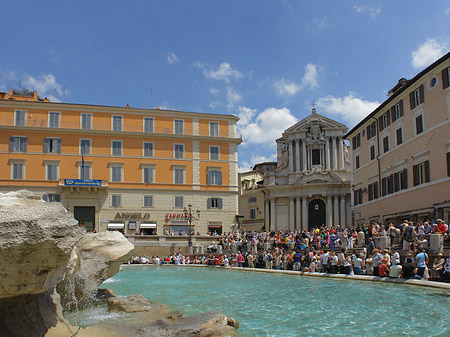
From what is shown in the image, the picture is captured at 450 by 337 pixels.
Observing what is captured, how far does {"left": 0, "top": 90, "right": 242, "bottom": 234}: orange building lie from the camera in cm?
4519

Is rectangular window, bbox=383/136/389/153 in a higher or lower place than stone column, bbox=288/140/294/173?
lower

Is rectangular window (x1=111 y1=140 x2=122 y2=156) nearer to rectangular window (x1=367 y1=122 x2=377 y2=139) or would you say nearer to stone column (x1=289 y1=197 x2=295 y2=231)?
stone column (x1=289 y1=197 x2=295 y2=231)

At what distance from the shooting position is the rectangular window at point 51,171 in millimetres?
45375

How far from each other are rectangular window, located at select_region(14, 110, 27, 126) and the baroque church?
90.0 feet

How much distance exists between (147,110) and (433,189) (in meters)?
31.5

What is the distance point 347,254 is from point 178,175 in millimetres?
27638

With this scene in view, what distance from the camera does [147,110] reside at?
159 ft

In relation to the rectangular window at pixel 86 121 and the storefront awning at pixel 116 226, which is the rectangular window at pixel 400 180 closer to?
the storefront awning at pixel 116 226

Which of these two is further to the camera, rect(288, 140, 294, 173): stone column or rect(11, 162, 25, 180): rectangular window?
rect(288, 140, 294, 173): stone column

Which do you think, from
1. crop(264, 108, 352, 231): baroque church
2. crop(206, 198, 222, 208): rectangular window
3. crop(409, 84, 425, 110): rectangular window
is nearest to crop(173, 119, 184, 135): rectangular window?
crop(206, 198, 222, 208): rectangular window

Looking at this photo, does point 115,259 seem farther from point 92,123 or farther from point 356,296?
point 92,123

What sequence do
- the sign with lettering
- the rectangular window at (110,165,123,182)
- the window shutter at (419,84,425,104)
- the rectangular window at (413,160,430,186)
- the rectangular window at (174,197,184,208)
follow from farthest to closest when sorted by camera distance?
the rectangular window at (174,197,184,208) → the rectangular window at (110,165,123,182) → the sign with lettering → the window shutter at (419,84,425,104) → the rectangular window at (413,160,430,186)

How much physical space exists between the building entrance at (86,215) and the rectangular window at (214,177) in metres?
12.5

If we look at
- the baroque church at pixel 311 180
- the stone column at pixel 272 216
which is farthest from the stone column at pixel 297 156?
the stone column at pixel 272 216
